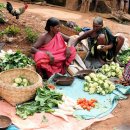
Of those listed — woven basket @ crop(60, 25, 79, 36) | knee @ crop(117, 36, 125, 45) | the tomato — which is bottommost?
the tomato

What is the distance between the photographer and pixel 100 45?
7.31 m

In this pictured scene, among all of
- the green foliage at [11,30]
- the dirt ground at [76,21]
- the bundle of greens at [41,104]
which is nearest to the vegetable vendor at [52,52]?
the bundle of greens at [41,104]

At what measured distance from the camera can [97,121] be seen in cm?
550

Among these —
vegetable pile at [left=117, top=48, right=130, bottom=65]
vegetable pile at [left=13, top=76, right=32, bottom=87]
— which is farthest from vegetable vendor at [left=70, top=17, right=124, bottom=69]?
vegetable pile at [left=13, top=76, right=32, bottom=87]

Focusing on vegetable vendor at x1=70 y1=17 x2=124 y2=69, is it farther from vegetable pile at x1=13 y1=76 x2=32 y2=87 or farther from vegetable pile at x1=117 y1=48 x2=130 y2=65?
vegetable pile at x1=13 y1=76 x2=32 y2=87

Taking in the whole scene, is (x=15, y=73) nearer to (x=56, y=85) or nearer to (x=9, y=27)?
(x=56, y=85)

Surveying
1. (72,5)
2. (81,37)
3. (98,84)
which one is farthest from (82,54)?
(72,5)

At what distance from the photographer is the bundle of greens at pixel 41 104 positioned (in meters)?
5.42

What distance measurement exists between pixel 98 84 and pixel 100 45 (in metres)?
1.15

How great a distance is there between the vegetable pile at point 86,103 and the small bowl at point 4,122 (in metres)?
1.22

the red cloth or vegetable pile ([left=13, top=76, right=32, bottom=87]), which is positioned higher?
the red cloth

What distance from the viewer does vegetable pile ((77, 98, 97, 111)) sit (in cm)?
575

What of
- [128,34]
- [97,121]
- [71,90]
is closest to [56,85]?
[71,90]

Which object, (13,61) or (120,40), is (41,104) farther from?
(120,40)
